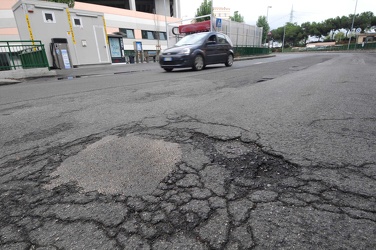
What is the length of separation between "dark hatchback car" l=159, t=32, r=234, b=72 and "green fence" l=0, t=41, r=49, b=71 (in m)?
6.02

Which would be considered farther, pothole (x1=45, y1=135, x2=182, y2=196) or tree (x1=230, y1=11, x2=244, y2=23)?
tree (x1=230, y1=11, x2=244, y2=23)

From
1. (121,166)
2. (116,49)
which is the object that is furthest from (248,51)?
(121,166)

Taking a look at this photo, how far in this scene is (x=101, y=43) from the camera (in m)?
17.6

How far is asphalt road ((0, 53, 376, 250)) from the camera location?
3.98 feet

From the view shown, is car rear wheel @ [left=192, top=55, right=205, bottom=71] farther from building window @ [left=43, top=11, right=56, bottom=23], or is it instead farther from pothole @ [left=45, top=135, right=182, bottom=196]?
building window @ [left=43, top=11, right=56, bottom=23]

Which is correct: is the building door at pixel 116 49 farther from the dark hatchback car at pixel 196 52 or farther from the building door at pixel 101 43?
the dark hatchback car at pixel 196 52

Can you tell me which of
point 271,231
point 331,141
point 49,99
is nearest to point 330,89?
point 331,141

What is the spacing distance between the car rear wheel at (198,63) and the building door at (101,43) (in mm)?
10931

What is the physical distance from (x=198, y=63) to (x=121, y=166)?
28.3 ft

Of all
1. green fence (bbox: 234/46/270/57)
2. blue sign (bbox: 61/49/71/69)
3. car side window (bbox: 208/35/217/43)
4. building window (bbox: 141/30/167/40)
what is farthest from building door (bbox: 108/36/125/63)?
building window (bbox: 141/30/167/40)

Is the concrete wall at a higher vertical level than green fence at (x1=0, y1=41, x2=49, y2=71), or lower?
higher

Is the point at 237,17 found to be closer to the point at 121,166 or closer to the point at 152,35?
the point at 152,35

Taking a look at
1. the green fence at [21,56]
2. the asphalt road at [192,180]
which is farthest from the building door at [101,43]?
the asphalt road at [192,180]

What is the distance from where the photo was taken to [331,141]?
2301mm
